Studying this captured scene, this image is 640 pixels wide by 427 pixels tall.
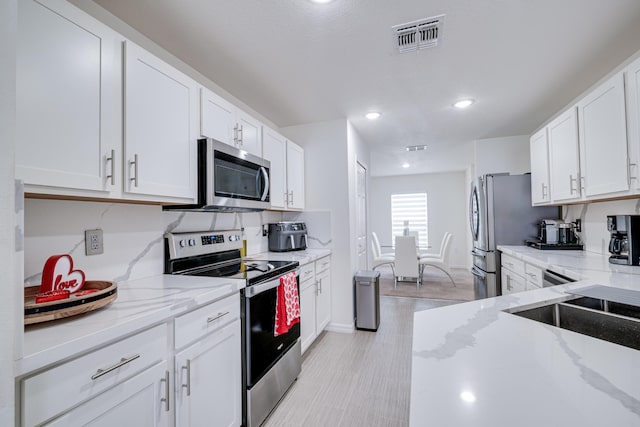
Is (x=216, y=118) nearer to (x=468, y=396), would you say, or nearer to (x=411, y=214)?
(x=468, y=396)

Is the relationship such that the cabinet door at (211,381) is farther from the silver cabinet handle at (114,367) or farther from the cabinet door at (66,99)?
the cabinet door at (66,99)

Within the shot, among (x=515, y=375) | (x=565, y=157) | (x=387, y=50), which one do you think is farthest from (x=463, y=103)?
(x=515, y=375)

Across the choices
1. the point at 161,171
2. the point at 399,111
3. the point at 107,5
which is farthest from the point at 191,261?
the point at 399,111

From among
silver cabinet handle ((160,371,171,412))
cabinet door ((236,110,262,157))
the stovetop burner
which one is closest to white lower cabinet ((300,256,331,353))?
the stovetop burner

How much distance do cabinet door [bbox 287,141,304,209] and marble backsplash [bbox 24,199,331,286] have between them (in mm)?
993

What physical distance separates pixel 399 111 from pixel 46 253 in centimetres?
298

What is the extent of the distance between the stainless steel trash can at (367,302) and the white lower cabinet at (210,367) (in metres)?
1.87

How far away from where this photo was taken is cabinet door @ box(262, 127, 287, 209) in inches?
103

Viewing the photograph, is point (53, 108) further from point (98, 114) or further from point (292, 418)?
point (292, 418)

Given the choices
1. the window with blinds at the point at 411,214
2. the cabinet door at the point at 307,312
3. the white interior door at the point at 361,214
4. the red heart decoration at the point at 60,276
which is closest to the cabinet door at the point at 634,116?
A: the cabinet door at the point at 307,312

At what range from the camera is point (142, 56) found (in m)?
1.41

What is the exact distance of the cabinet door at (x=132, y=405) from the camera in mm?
866

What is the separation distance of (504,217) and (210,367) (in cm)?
334

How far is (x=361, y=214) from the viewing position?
3979 millimetres
